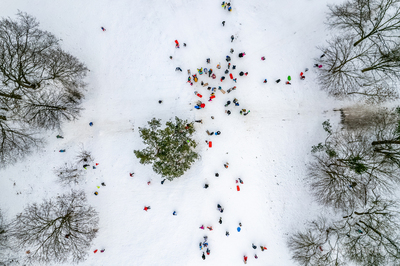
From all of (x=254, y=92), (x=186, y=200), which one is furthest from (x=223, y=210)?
(x=254, y=92)

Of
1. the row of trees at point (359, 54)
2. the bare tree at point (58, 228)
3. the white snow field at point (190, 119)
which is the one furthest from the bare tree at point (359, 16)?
the bare tree at point (58, 228)

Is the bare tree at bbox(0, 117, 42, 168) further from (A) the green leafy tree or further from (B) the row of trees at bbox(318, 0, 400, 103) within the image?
(B) the row of trees at bbox(318, 0, 400, 103)

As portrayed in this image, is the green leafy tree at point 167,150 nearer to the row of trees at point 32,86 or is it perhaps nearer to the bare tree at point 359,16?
the row of trees at point 32,86

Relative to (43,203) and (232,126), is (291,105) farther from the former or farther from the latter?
(43,203)

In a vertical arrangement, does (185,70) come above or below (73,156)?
above

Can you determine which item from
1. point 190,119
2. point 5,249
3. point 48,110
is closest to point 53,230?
point 5,249

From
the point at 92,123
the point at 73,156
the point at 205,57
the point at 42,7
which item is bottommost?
the point at 73,156

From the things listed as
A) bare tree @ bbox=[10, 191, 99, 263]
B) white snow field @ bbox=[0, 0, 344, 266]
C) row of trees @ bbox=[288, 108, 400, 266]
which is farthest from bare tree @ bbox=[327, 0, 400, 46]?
bare tree @ bbox=[10, 191, 99, 263]
